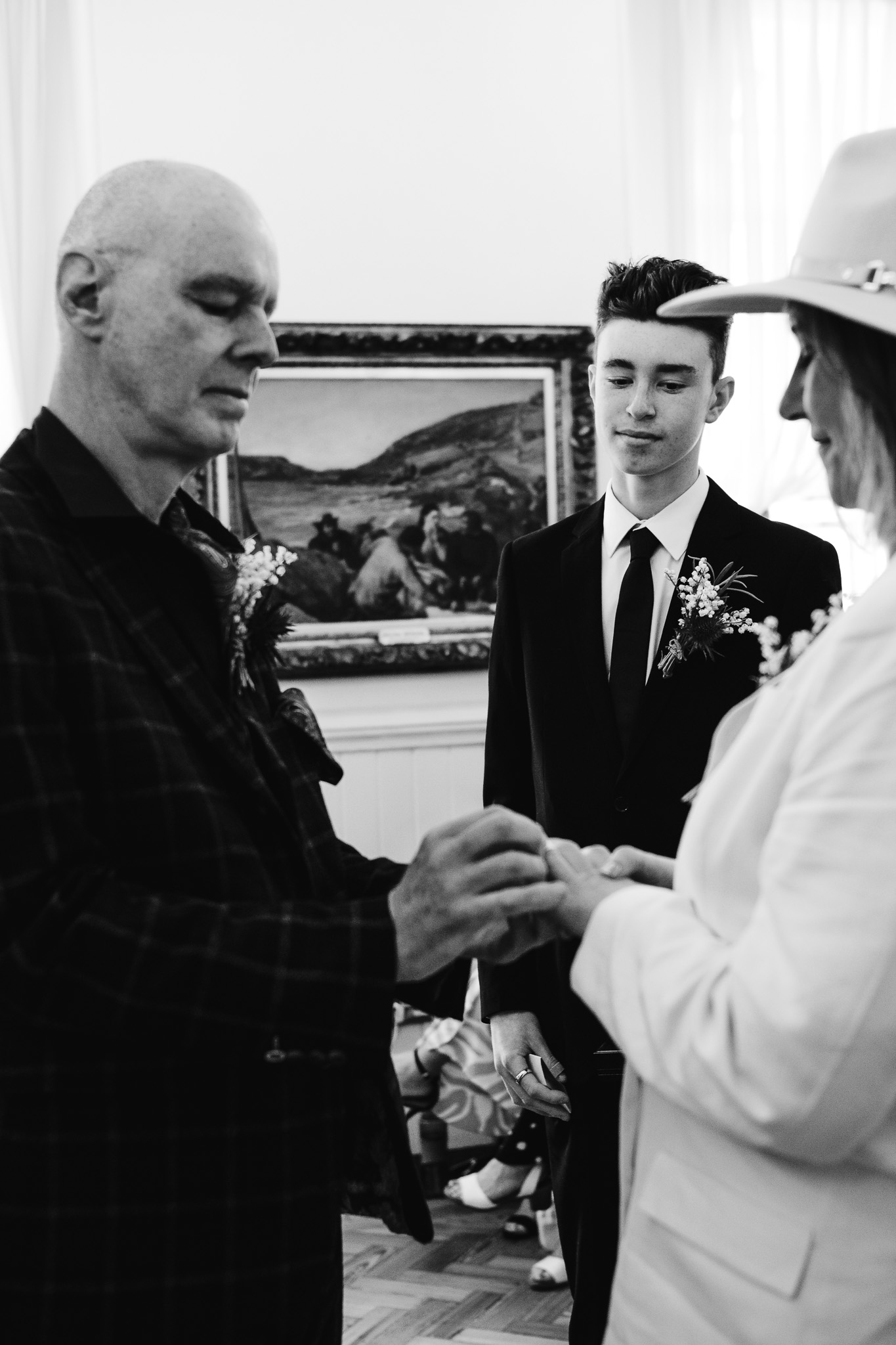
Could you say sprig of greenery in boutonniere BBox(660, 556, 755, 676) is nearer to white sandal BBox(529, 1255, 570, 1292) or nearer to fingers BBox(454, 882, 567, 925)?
fingers BBox(454, 882, 567, 925)

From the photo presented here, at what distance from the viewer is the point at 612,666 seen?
2.16 metres

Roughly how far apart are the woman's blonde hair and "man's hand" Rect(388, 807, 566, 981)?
47 centimetres

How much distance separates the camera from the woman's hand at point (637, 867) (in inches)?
58.6

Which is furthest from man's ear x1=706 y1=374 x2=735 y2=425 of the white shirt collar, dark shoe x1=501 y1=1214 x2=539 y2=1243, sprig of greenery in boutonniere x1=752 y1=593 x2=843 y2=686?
dark shoe x1=501 y1=1214 x2=539 y2=1243

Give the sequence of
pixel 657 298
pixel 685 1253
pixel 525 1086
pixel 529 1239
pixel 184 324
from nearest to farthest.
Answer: pixel 685 1253
pixel 184 324
pixel 525 1086
pixel 657 298
pixel 529 1239

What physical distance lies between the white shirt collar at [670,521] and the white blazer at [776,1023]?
38.5 inches

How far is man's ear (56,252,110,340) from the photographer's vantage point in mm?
1399

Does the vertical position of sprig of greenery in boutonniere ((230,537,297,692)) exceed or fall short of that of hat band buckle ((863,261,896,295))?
it falls short

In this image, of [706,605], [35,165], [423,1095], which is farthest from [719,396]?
[35,165]

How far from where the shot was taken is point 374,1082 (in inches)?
57.7

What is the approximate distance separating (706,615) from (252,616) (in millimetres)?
826

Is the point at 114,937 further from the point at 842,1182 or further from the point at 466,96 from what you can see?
the point at 466,96

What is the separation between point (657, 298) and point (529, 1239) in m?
2.74

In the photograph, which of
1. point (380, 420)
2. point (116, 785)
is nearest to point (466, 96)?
point (380, 420)
